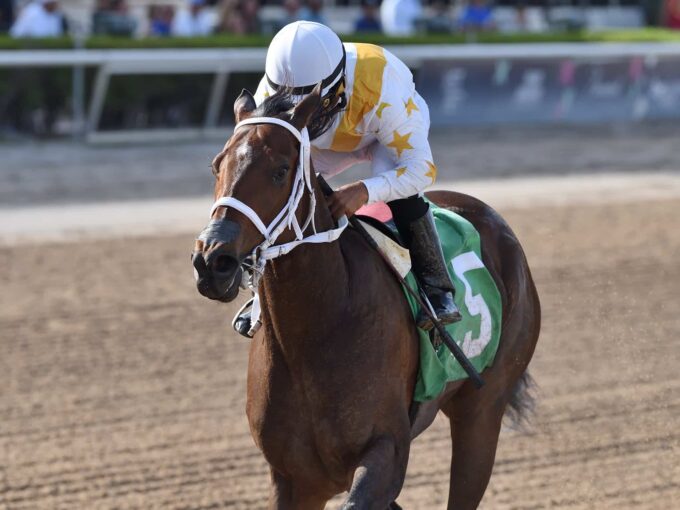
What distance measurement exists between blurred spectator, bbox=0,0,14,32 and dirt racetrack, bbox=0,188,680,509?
25.0 feet

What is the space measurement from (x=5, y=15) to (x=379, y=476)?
47.5 ft

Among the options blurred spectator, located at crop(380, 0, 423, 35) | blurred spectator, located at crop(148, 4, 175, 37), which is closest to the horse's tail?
blurred spectator, located at crop(148, 4, 175, 37)

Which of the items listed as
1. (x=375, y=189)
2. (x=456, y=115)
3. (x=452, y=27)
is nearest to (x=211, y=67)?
(x=456, y=115)

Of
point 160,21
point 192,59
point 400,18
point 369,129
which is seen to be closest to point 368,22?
point 400,18

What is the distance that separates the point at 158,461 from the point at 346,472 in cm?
212

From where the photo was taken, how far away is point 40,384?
6738 millimetres

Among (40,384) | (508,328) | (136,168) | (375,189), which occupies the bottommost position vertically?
(136,168)

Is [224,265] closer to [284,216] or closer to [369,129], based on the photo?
[284,216]

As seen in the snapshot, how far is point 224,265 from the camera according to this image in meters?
3.12

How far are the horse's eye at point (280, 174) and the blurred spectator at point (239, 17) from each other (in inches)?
539

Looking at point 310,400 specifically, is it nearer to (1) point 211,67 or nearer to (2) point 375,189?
(2) point 375,189

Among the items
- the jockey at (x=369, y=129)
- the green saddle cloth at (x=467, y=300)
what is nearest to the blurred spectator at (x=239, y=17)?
the green saddle cloth at (x=467, y=300)

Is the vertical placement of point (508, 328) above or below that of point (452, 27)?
above

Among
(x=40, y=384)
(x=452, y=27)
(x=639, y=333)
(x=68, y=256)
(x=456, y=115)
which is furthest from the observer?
(x=452, y=27)
